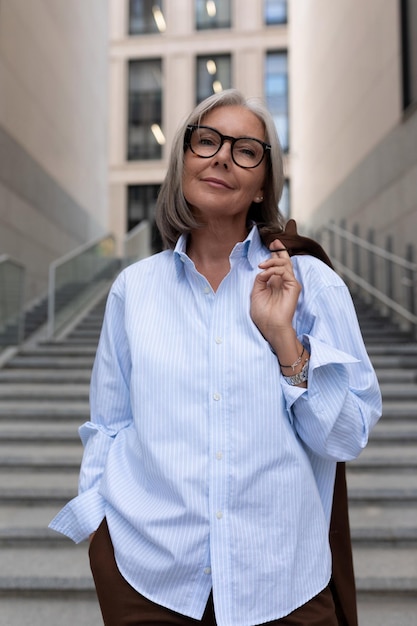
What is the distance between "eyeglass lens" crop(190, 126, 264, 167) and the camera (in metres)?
1.23

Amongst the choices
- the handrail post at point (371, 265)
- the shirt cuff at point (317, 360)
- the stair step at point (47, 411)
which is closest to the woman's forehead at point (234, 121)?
the shirt cuff at point (317, 360)

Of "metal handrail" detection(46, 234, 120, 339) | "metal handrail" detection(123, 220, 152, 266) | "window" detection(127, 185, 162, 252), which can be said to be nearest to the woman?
"metal handrail" detection(46, 234, 120, 339)

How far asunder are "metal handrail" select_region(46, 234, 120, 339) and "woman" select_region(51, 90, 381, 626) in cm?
654

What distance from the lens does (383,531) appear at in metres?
3.41

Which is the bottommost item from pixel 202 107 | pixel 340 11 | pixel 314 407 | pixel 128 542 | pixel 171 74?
pixel 128 542

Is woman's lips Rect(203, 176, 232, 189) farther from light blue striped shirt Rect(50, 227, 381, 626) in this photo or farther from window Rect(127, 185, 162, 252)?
window Rect(127, 185, 162, 252)

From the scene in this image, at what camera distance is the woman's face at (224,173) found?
1237 millimetres

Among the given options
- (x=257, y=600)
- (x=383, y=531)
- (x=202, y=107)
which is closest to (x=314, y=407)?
(x=257, y=600)

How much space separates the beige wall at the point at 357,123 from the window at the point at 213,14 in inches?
281

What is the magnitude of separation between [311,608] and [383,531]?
2.54m

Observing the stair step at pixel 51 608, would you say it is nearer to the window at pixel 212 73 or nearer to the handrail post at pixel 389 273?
the handrail post at pixel 389 273

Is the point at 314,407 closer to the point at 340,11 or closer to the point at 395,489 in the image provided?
the point at 395,489

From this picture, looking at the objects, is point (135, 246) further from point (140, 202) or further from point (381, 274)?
point (140, 202)

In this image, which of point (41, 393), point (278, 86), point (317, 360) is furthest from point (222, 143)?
point (278, 86)
